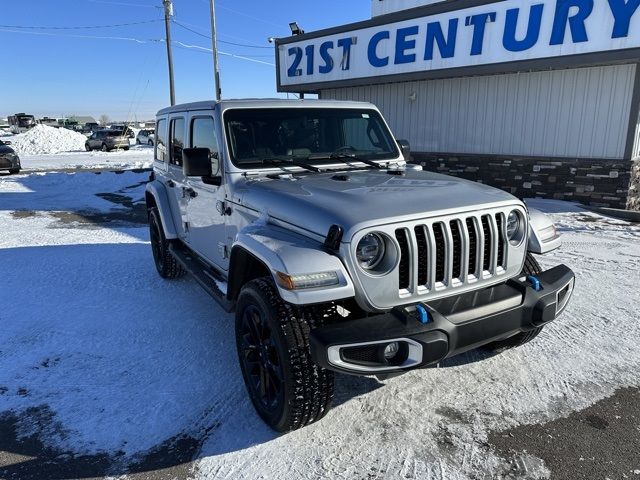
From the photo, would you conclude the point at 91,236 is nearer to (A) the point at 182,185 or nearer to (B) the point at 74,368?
(A) the point at 182,185

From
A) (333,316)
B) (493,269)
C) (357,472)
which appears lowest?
(357,472)

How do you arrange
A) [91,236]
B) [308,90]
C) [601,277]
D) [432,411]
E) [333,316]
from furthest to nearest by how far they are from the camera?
[308,90] → [91,236] → [601,277] → [432,411] → [333,316]

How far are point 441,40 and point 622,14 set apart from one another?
3.53 m

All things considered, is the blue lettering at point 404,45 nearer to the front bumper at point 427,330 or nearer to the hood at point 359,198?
the hood at point 359,198

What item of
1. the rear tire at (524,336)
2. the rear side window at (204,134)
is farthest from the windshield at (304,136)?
the rear tire at (524,336)

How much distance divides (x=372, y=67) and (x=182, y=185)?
8689 mm

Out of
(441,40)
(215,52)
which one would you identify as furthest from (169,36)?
(441,40)

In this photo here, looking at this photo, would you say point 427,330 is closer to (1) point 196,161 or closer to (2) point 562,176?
(1) point 196,161

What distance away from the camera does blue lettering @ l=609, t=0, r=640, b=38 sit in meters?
7.80

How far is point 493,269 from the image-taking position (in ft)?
9.11

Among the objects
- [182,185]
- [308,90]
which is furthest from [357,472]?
[308,90]

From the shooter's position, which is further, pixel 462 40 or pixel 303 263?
pixel 462 40

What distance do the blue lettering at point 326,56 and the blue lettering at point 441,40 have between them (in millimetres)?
2980

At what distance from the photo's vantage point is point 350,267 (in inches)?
93.3
